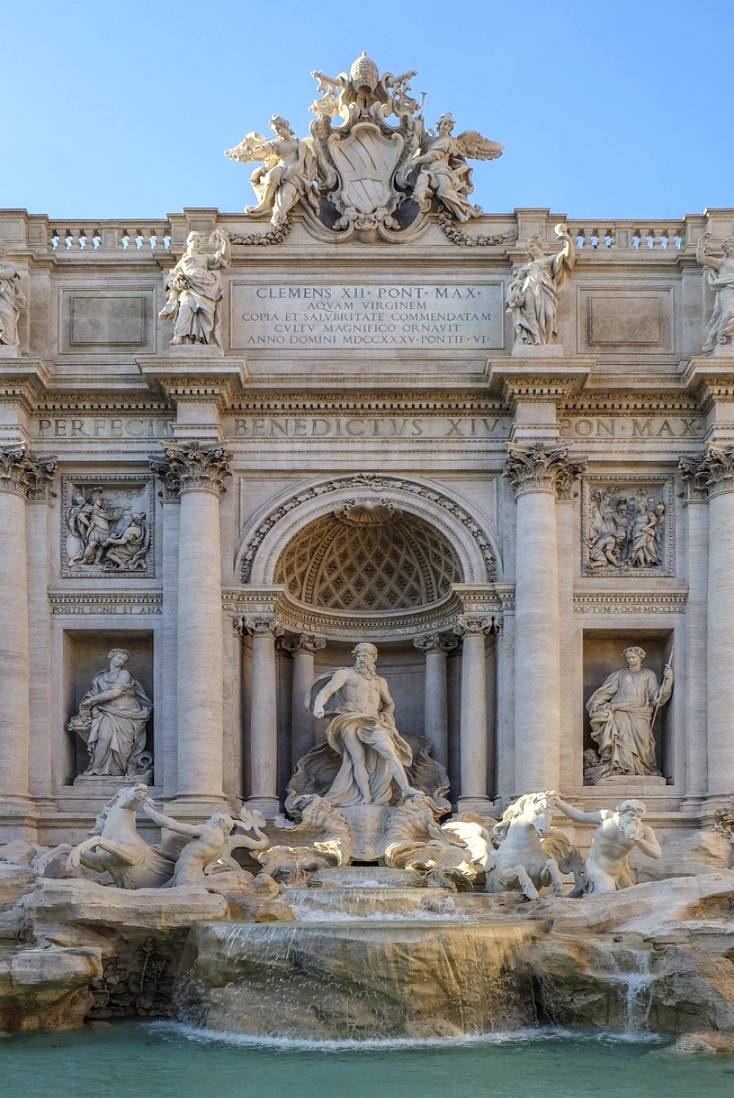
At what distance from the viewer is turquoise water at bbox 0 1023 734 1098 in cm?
1415

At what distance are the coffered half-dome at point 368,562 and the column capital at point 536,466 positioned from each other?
1.45m

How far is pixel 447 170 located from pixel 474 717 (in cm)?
819

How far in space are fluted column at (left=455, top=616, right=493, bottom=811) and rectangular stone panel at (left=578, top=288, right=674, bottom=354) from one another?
4.61 meters

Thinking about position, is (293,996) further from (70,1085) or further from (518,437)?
(518,437)

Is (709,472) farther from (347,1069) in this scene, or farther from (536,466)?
(347,1069)

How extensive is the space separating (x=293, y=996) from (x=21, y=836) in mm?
7326

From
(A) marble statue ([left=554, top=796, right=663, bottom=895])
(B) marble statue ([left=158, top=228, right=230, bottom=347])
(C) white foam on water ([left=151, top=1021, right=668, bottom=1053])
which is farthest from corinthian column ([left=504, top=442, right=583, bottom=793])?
(C) white foam on water ([left=151, top=1021, right=668, bottom=1053])

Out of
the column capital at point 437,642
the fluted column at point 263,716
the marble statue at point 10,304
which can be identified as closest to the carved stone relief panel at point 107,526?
the fluted column at point 263,716

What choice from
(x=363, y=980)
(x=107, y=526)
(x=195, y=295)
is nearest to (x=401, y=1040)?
(x=363, y=980)

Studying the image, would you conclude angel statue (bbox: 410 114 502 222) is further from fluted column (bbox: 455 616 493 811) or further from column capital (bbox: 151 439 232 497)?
fluted column (bbox: 455 616 493 811)

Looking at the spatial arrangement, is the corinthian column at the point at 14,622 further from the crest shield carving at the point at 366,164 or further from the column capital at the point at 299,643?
the crest shield carving at the point at 366,164

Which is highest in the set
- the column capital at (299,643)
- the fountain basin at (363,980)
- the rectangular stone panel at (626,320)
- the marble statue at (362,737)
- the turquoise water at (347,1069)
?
the rectangular stone panel at (626,320)

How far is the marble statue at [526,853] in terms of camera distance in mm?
19906

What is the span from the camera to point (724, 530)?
77.7 feet
